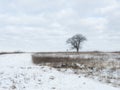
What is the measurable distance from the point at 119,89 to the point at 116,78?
11.1 feet

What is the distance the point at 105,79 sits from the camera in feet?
45.9

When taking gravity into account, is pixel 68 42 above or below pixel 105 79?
above

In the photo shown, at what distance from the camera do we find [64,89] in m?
10.6

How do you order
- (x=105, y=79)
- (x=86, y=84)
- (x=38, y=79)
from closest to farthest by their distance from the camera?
(x=86, y=84)
(x=38, y=79)
(x=105, y=79)

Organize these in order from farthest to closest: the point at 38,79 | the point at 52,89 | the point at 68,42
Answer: the point at 68,42, the point at 38,79, the point at 52,89

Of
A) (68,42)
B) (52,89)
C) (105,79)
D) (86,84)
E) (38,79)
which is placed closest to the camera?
(52,89)

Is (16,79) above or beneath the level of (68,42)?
beneath

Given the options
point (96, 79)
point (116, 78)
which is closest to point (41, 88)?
point (96, 79)

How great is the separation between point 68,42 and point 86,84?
62.8m

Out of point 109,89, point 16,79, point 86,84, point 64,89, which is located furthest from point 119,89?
point 16,79

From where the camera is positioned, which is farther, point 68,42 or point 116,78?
point 68,42

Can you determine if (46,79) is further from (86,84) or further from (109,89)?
(109,89)

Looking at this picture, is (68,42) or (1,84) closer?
(1,84)

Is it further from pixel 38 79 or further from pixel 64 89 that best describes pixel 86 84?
pixel 38 79
